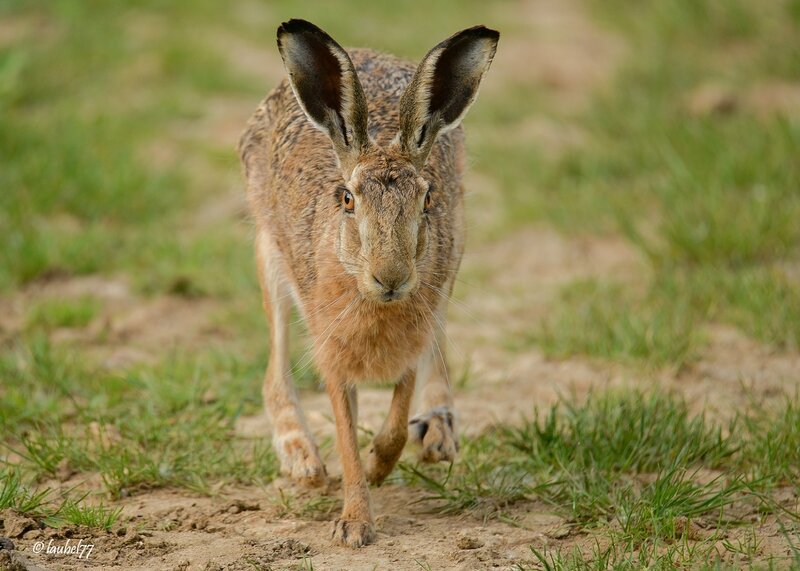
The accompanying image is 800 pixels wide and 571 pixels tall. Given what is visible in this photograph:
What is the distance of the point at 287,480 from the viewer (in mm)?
4855

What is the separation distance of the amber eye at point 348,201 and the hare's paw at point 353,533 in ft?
3.64

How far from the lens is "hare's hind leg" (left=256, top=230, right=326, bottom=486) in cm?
502

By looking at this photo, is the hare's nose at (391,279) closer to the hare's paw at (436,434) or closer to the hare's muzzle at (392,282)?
the hare's muzzle at (392,282)

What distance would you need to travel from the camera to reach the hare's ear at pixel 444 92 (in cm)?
419

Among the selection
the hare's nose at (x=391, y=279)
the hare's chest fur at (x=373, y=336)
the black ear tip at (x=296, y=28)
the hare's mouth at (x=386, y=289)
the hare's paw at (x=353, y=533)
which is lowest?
the hare's paw at (x=353, y=533)

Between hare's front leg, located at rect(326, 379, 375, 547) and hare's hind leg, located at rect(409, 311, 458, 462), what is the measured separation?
351 millimetres

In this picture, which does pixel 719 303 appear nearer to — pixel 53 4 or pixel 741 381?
pixel 741 381

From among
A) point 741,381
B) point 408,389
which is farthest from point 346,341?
point 741,381

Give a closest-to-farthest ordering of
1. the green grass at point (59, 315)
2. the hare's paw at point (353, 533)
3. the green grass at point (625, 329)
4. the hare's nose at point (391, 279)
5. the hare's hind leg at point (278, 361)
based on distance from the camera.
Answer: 1. the hare's nose at point (391, 279)
2. the hare's paw at point (353, 533)
3. the hare's hind leg at point (278, 361)
4. the green grass at point (625, 329)
5. the green grass at point (59, 315)

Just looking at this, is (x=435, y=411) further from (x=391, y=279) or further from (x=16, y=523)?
(x=16, y=523)

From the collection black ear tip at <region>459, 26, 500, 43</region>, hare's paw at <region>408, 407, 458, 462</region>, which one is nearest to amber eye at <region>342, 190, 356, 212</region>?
black ear tip at <region>459, 26, 500, 43</region>

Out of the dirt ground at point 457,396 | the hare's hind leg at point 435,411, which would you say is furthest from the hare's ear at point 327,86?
the dirt ground at point 457,396

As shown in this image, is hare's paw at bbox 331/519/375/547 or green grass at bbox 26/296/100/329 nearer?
hare's paw at bbox 331/519/375/547

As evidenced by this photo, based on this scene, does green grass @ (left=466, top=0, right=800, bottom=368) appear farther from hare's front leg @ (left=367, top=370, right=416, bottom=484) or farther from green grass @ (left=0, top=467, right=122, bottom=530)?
green grass @ (left=0, top=467, right=122, bottom=530)
